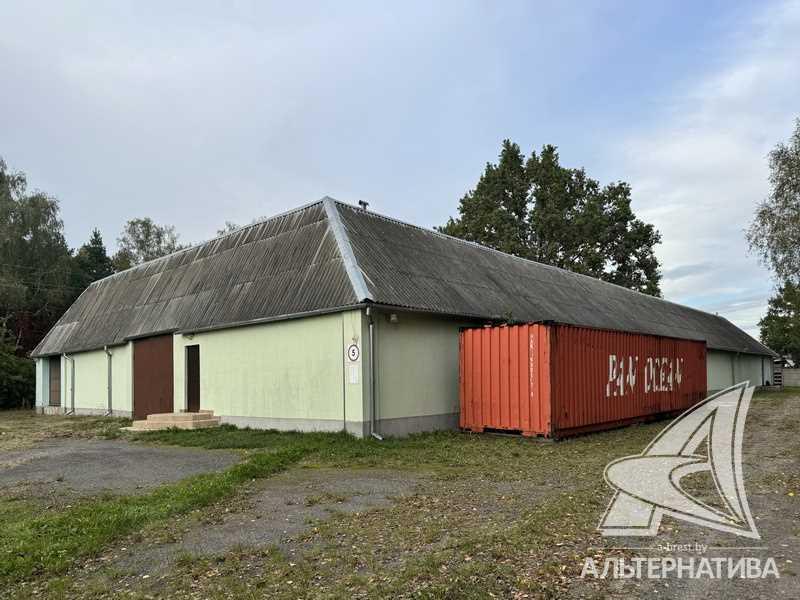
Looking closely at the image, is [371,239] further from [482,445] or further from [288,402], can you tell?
[482,445]

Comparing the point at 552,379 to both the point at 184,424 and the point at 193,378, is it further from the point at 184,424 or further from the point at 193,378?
the point at 193,378

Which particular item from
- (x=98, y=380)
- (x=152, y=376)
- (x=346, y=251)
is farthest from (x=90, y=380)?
(x=346, y=251)

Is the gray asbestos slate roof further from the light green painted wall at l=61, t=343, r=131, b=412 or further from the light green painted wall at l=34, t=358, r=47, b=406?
the light green painted wall at l=34, t=358, r=47, b=406

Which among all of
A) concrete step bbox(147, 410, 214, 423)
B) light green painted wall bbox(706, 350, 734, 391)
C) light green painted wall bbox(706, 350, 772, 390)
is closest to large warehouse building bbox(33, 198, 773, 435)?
concrete step bbox(147, 410, 214, 423)

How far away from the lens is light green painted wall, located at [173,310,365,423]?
13.1 metres

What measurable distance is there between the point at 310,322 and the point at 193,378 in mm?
5626

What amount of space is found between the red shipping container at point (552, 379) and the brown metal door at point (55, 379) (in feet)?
67.0

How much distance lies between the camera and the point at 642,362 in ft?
53.7

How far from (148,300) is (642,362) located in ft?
55.6

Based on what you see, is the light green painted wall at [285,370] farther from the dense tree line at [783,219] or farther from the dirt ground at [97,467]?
the dense tree line at [783,219]

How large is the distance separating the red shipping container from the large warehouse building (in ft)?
3.31

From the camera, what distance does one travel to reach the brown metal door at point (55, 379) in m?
26.3

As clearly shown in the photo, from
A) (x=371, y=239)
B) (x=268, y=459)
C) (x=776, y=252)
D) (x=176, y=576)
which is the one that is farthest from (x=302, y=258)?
(x=776, y=252)

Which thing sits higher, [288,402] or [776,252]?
[776,252]
